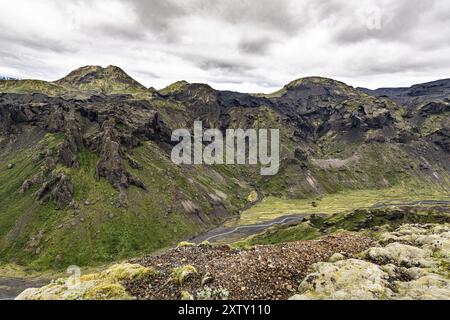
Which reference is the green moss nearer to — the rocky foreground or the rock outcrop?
the rocky foreground

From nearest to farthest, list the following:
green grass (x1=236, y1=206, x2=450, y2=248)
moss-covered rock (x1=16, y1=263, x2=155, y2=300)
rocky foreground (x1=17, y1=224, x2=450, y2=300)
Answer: rocky foreground (x1=17, y1=224, x2=450, y2=300), moss-covered rock (x1=16, y1=263, x2=155, y2=300), green grass (x1=236, y1=206, x2=450, y2=248)

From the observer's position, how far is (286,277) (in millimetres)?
23203

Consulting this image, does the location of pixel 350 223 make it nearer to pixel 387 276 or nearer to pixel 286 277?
pixel 387 276

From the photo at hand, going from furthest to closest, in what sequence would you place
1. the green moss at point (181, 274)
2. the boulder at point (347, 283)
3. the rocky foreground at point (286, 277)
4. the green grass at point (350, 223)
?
the green grass at point (350, 223) → the green moss at point (181, 274) → the rocky foreground at point (286, 277) → the boulder at point (347, 283)

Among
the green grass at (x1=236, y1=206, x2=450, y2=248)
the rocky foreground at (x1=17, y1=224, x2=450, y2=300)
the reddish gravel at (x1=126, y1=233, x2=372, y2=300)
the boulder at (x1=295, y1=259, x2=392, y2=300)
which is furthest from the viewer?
the green grass at (x1=236, y1=206, x2=450, y2=248)

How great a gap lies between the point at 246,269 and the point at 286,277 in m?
2.95

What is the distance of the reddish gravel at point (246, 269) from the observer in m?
21.7

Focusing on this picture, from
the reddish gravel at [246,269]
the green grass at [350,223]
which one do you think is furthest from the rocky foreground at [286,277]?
the green grass at [350,223]

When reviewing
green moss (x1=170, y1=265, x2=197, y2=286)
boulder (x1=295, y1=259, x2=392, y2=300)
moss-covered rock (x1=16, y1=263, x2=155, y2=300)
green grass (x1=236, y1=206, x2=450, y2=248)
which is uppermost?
boulder (x1=295, y1=259, x2=392, y2=300)

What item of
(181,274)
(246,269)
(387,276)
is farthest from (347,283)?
(181,274)

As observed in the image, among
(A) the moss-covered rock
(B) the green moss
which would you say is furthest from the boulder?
(A) the moss-covered rock

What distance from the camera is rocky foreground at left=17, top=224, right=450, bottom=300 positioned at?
66.5 feet

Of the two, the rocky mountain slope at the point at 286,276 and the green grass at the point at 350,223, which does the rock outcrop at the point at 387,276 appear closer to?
the rocky mountain slope at the point at 286,276
